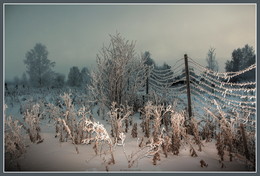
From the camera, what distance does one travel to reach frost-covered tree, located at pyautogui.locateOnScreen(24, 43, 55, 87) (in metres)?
26.4

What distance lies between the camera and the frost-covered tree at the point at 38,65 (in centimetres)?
2639

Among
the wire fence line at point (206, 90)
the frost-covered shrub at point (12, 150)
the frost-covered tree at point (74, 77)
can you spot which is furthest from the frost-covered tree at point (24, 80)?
the frost-covered shrub at point (12, 150)

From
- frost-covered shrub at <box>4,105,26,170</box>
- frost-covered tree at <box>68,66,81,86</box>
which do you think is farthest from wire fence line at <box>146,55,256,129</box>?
frost-covered tree at <box>68,66,81,86</box>

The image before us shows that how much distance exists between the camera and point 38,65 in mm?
26750

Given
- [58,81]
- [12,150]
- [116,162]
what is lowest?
[116,162]

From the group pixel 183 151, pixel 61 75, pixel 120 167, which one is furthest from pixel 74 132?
pixel 61 75

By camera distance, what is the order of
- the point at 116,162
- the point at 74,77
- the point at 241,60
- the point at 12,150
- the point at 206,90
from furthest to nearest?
the point at 74,77, the point at 241,60, the point at 206,90, the point at 12,150, the point at 116,162

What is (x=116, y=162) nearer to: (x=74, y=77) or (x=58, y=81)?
(x=58, y=81)

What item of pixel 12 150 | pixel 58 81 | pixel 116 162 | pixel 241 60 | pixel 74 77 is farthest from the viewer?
pixel 74 77

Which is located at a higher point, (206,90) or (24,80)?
(24,80)

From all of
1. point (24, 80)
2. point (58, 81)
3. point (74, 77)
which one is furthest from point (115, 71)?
point (74, 77)

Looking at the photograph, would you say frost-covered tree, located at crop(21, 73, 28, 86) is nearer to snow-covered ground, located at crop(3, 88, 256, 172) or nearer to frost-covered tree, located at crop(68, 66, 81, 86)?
frost-covered tree, located at crop(68, 66, 81, 86)

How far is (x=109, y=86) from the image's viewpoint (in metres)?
7.78

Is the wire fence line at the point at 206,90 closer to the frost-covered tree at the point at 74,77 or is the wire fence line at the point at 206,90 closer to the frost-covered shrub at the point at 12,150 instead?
the frost-covered shrub at the point at 12,150
